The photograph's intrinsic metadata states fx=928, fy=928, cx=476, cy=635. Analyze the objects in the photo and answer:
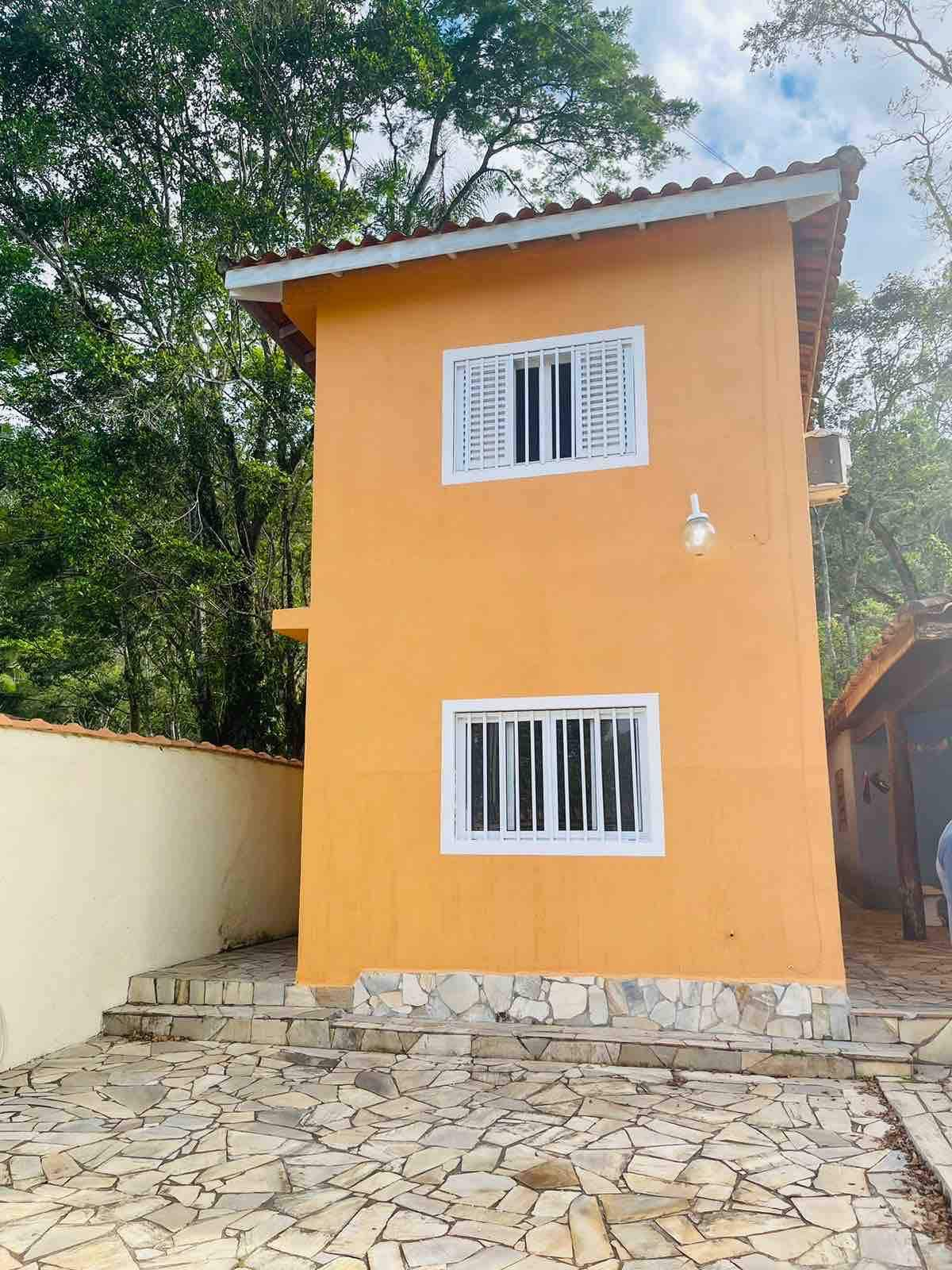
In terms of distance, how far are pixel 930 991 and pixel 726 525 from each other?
4.09 m

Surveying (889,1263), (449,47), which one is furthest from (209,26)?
(889,1263)

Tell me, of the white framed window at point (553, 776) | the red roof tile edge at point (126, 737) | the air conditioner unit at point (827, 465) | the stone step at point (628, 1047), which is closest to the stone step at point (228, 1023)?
the stone step at point (628, 1047)

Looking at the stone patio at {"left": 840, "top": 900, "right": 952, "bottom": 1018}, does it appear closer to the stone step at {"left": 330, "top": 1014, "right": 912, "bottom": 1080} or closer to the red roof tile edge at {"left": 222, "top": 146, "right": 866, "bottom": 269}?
the stone step at {"left": 330, "top": 1014, "right": 912, "bottom": 1080}

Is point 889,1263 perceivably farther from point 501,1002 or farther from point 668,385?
point 668,385

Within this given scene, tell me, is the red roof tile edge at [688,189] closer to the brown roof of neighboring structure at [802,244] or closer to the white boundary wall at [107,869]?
the brown roof of neighboring structure at [802,244]

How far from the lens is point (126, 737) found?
8211 millimetres

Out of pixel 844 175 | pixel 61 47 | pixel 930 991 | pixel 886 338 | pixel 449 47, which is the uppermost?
pixel 449 47

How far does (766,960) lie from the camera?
695 centimetres

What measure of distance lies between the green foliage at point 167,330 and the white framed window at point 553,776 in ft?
21.9

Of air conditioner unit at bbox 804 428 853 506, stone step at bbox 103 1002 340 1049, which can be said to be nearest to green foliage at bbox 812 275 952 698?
air conditioner unit at bbox 804 428 853 506

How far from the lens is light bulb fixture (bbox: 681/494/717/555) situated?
7340 mm

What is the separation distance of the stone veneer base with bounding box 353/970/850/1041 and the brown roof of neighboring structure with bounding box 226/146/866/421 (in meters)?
6.06

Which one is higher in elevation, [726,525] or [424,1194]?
[726,525]

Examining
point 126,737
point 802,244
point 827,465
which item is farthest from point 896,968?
point 126,737
